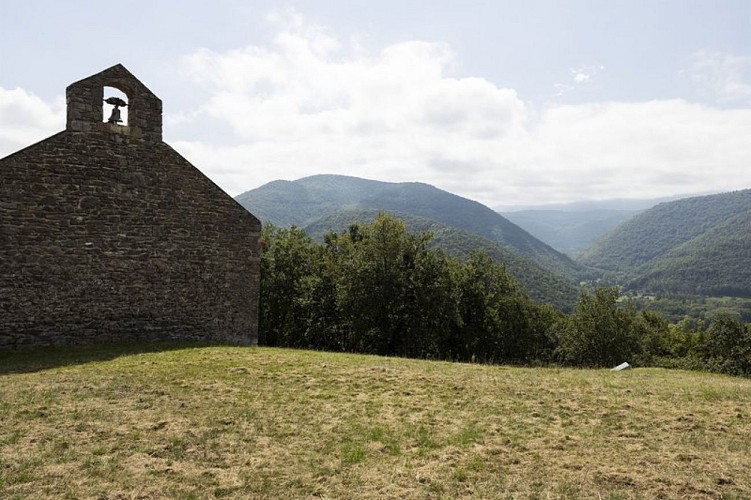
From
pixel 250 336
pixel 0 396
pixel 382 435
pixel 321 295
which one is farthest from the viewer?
pixel 321 295

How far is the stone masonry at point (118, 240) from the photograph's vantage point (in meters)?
15.8

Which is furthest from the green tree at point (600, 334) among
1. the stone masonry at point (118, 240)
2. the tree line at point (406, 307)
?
the stone masonry at point (118, 240)

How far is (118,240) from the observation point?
17297mm

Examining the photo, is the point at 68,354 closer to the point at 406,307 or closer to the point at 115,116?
the point at 115,116

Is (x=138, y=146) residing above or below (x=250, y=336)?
above

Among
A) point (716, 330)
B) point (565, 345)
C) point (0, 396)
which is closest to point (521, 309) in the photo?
point (565, 345)

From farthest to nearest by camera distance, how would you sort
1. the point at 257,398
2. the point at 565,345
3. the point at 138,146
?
the point at 565,345 < the point at 138,146 < the point at 257,398

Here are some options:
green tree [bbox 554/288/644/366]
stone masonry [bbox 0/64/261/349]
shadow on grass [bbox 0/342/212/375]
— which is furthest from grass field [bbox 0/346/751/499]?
green tree [bbox 554/288/644/366]

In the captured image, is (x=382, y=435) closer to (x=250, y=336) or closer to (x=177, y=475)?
(x=177, y=475)

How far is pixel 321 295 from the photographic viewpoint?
3728cm

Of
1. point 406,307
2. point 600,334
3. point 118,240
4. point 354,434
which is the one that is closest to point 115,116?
point 118,240

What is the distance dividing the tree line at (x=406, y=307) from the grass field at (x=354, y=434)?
13.6 m

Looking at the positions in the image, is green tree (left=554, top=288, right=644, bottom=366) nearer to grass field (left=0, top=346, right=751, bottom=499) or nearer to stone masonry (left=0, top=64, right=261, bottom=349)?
grass field (left=0, top=346, right=751, bottom=499)

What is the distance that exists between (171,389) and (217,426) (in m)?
3.01
